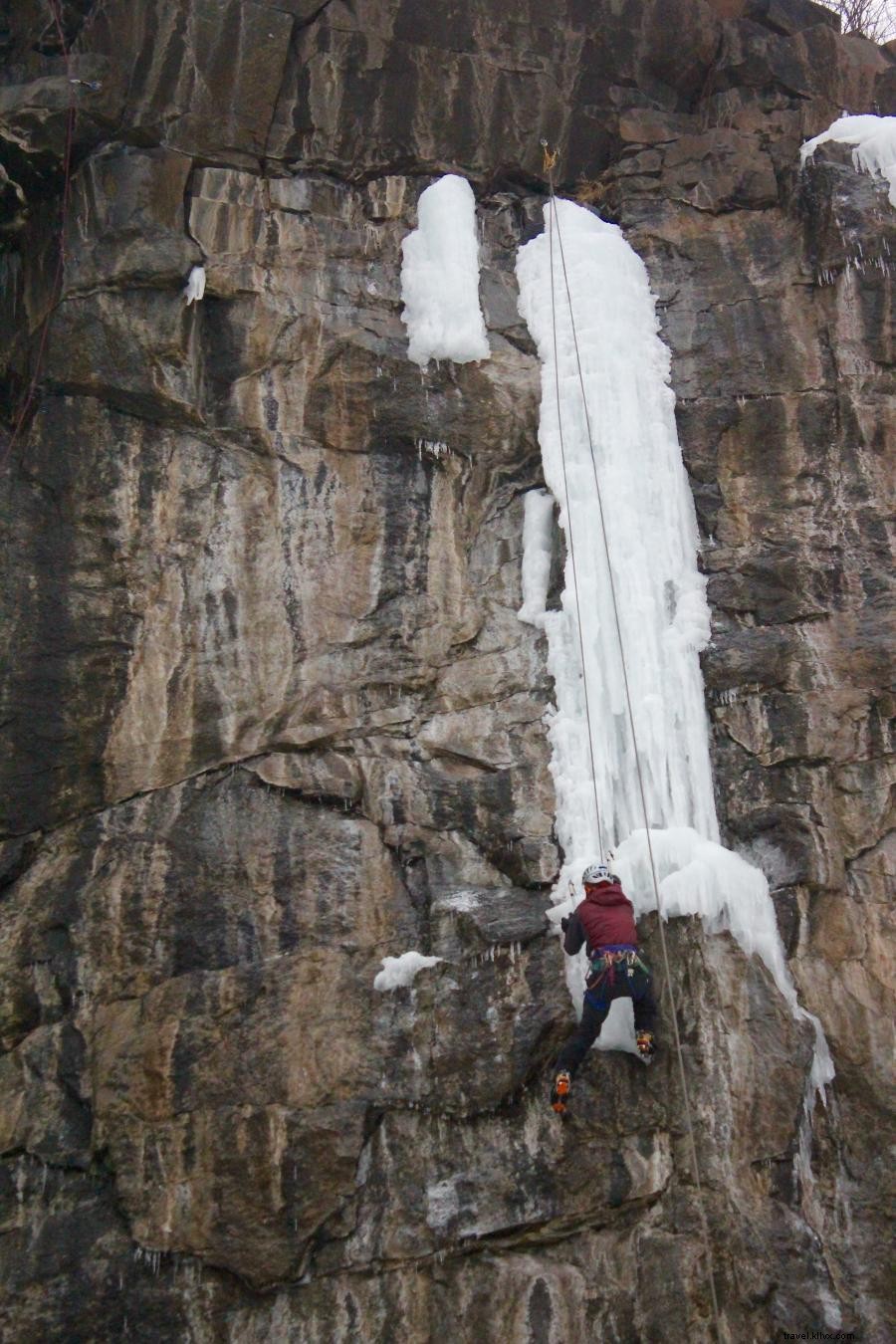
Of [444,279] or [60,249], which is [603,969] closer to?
[444,279]

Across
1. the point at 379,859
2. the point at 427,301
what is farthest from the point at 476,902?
the point at 427,301

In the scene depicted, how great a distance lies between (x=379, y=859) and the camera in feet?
30.1

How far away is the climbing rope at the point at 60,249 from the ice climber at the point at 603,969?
5.36 metres

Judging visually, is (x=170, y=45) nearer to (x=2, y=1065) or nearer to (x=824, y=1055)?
(x=2, y=1065)

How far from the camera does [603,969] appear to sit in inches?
316

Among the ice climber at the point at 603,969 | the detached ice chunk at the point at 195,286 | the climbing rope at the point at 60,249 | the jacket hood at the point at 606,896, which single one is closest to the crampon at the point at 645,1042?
the ice climber at the point at 603,969

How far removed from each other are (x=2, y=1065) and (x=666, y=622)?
5.71 m

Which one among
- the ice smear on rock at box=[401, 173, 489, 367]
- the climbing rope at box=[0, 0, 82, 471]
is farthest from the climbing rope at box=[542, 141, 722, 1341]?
the climbing rope at box=[0, 0, 82, 471]

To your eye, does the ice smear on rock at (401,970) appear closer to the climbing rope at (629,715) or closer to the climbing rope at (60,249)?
the climbing rope at (629,715)

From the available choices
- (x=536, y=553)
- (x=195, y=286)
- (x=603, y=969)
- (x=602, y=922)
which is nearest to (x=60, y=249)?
(x=195, y=286)

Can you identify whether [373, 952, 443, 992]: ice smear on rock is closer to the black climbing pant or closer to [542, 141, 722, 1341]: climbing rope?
the black climbing pant

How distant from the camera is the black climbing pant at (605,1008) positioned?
8023 millimetres

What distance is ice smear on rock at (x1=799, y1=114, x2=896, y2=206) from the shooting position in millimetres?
11195

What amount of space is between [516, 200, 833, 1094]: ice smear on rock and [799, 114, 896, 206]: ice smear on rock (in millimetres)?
2059
